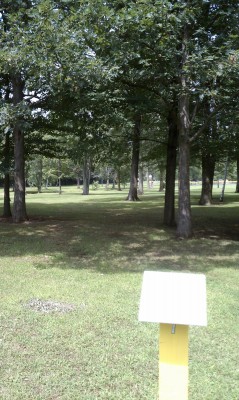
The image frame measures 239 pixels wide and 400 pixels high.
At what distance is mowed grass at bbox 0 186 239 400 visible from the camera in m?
3.37

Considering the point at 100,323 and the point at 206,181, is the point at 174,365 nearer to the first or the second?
the point at 100,323

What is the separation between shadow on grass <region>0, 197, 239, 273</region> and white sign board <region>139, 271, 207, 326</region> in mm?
5146

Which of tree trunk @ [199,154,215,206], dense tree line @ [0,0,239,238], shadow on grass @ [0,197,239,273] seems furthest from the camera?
tree trunk @ [199,154,215,206]

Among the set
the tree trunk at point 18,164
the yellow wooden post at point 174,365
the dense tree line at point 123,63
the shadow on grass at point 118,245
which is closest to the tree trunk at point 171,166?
the dense tree line at point 123,63

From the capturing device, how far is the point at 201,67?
8.62 meters

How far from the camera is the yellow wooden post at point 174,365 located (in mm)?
2150

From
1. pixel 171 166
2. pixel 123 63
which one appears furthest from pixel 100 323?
pixel 171 166

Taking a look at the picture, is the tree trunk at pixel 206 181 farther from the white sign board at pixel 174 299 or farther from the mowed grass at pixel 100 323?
the white sign board at pixel 174 299

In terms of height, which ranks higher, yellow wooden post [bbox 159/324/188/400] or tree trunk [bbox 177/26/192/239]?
tree trunk [bbox 177/26/192/239]

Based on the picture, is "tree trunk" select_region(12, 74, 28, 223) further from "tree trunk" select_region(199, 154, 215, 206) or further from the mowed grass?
"tree trunk" select_region(199, 154, 215, 206)

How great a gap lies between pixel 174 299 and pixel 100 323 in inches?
107

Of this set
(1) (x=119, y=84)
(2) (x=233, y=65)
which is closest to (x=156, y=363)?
(2) (x=233, y=65)

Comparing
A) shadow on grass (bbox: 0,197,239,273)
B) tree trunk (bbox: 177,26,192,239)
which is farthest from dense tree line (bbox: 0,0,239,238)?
shadow on grass (bbox: 0,197,239,273)

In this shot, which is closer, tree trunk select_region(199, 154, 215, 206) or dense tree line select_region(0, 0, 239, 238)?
dense tree line select_region(0, 0, 239, 238)
